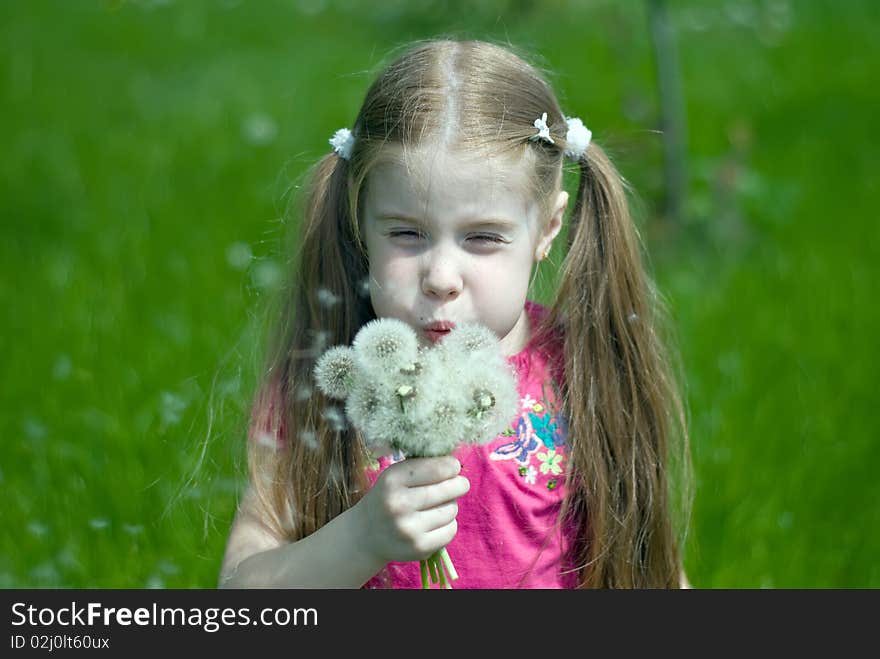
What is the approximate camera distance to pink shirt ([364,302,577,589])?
226 centimetres

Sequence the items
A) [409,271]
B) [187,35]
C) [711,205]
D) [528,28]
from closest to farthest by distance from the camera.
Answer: [409,271], [711,205], [528,28], [187,35]

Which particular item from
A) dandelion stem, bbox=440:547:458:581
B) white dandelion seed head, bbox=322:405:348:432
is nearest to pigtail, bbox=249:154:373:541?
white dandelion seed head, bbox=322:405:348:432

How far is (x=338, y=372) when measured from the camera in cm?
174

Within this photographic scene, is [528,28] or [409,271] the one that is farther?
[528,28]

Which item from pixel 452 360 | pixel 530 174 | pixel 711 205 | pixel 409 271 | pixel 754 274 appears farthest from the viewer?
pixel 711 205

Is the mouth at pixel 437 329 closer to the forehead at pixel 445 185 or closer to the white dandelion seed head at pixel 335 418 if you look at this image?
the forehead at pixel 445 185

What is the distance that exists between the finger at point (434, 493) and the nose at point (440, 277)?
33 centimetres

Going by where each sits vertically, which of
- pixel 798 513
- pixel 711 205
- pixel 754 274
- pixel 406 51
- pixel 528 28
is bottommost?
pixel 798 513

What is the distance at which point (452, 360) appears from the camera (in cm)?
168

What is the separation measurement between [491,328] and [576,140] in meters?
0.46

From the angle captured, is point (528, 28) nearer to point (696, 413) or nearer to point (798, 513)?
point (696, 413)

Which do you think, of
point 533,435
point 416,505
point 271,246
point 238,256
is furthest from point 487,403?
point 238,256
